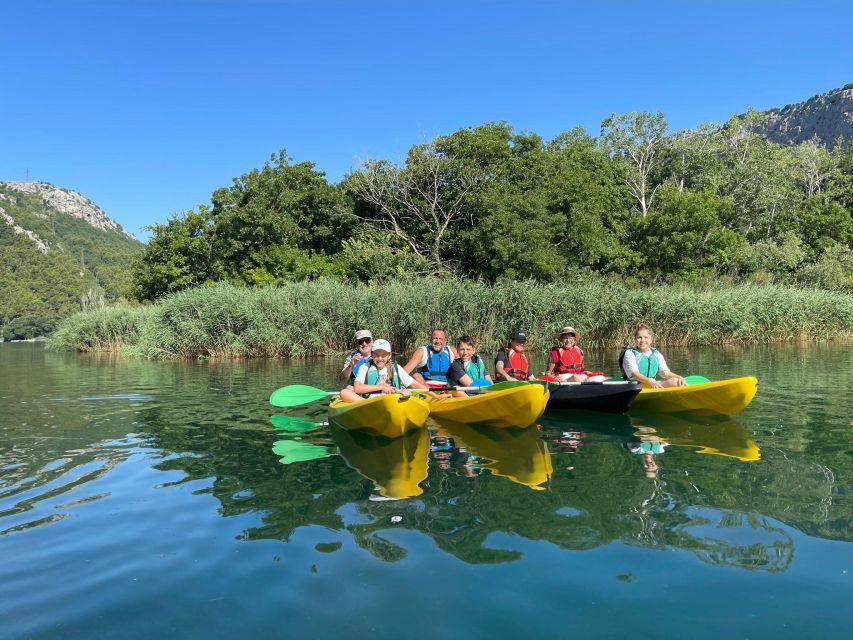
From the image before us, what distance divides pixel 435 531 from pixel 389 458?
7.26ft

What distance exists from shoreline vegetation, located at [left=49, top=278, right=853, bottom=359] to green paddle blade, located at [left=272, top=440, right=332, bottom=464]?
12.0 meters

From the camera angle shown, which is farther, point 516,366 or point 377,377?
point 516,366

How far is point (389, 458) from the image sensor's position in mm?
5930

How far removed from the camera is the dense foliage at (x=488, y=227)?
26703 mm

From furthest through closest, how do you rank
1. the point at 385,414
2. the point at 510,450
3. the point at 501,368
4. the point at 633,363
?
the point at 501,368
the point at 633,363
the point at 385,414
the point at 510,450

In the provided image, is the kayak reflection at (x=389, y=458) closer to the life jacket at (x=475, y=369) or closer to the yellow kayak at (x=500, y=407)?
the yellow kayak at (x=500, y=407)

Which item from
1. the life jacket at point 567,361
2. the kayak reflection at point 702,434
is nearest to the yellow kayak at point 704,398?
the kayak reflection at point 702,434

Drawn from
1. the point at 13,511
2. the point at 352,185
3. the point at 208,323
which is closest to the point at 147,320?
the point at 208,323

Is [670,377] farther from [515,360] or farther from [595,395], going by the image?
[515,360]

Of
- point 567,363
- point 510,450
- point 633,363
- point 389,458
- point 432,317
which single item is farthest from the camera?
point 432,317

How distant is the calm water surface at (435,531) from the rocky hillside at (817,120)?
120 m

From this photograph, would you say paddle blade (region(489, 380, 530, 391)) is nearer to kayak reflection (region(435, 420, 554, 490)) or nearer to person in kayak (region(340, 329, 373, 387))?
kayak reflection (region(435, 420, 554, 490))

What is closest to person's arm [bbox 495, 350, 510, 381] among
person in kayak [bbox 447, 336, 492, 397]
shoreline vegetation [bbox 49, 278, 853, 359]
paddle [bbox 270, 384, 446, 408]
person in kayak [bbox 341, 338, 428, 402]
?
person in kayak [bbox 447, 336, 492, 397]

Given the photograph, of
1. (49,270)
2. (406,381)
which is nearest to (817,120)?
(49,270)
